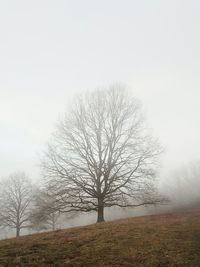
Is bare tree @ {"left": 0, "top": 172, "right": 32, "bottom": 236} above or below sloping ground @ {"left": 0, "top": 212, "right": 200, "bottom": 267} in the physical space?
above

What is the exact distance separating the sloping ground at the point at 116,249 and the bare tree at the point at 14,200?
34526 millimetres

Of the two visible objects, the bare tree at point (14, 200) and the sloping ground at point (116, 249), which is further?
the bare tree at point (14, 200)

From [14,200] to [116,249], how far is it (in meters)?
39.7

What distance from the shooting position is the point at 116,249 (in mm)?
10586

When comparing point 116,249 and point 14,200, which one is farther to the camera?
point 14,200

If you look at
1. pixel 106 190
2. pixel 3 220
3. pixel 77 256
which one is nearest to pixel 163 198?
pixel 106 190

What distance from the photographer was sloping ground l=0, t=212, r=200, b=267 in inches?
361

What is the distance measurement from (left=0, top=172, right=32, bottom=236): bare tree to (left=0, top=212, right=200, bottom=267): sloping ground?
34.5 meters

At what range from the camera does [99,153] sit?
23453 mm

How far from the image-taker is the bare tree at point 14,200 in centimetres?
4497

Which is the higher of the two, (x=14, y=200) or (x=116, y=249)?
(x=14, y=200)

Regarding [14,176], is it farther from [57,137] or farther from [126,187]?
[126,187]

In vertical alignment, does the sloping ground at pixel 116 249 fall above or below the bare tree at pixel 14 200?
below

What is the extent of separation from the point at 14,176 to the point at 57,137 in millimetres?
28752
